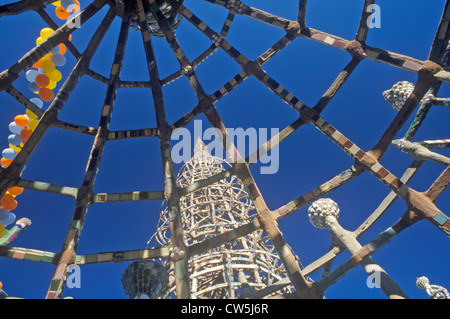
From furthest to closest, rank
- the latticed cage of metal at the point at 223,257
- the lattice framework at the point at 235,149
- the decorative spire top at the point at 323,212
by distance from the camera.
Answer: the latticed cage of metal at the point at 223,257
the decorative spire top at the point at 323,212
the lattice framework at the point at 235,149

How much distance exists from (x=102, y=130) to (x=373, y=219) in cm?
685

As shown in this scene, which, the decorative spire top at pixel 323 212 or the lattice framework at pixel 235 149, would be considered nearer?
the lattice framework at pixel 235 149

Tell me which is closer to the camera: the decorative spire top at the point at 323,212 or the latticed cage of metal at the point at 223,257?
the decorative spire top at the point at 323,212

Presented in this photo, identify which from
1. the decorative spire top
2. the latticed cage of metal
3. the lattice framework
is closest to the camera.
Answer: the lattice framework

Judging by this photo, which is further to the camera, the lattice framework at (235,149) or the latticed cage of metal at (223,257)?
the latticed cage of metal at (223,257)

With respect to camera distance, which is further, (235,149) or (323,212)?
(323,212)

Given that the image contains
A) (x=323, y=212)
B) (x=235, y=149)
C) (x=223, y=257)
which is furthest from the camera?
(x=223, y=257)

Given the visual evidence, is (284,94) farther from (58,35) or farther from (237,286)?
(237,286)

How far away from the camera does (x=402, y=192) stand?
4.92 m

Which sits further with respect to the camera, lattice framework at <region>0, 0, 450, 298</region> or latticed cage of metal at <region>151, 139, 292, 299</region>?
latticed cage of metal at <region>151, 139, 292, 299</region>

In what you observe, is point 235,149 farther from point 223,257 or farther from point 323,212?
point 223,257

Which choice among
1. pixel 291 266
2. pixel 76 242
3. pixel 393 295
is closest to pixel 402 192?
pixel 393 295

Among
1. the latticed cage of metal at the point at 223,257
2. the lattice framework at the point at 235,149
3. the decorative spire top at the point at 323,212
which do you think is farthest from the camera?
the latticed cage of metal at the point at 223,257

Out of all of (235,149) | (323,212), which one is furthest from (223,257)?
(235,149)
